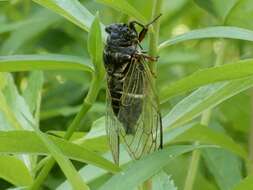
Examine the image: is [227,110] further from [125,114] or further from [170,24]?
[125,114]

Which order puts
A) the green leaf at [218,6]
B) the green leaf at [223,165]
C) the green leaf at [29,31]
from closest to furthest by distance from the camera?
the green leaf at [218,6] < the green leaf at [223,165] < the green leaf at [29,31]

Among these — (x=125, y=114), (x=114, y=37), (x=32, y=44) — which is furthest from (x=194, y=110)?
(x=32, y=44)

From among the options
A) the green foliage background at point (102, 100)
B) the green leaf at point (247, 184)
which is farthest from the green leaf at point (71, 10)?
the green leaf at point (247, 184)

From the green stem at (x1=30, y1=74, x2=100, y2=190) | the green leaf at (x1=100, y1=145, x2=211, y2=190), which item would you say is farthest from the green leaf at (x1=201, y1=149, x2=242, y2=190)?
the green leaf at (x1=100, y1=145, x2=211, y2=190)

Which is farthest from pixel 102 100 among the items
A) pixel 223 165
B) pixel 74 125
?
pixel 74 125

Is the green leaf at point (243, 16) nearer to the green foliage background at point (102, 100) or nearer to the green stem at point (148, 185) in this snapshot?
the green foliage background at point (102, 100)

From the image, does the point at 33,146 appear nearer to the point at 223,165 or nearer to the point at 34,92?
the point at 34,92

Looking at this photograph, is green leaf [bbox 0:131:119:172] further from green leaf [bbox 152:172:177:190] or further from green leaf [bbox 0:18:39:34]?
green leaf [bbox 0:18:39:34]
